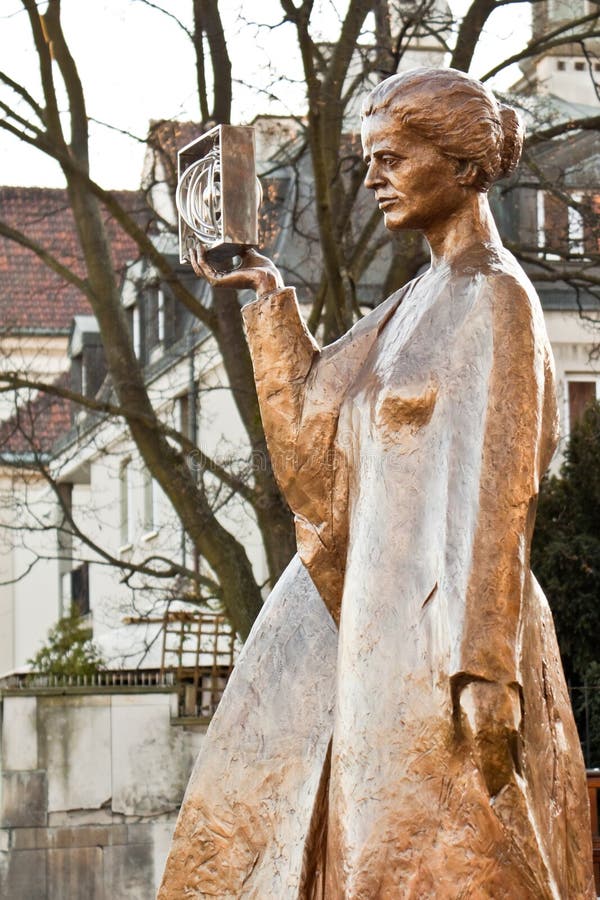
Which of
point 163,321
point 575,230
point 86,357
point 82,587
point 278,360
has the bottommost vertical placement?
point 278,360

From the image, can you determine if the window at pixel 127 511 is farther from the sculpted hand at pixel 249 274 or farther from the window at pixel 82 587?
the sculpted hand at pixel 249 274

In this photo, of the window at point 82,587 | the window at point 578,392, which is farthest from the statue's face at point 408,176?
the window at point 82,587

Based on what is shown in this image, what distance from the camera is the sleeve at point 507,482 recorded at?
449 cm

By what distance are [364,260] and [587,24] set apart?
262cm

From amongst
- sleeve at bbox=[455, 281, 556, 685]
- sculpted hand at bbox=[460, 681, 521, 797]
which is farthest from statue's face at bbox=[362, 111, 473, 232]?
sculpted hand at bbox=[460, 681, 521, 797]

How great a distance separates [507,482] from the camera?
4.63m

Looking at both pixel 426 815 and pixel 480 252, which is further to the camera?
pixel 480 252

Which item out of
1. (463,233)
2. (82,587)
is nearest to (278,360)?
(463,233)

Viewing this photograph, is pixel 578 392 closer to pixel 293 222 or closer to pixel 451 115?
pixel 293 222

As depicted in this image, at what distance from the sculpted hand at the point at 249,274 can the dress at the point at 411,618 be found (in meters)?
0.07

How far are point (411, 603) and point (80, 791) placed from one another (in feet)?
57.0

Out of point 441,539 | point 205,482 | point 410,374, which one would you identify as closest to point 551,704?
point 441,539

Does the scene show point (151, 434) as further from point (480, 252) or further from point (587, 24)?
point (480, 252)

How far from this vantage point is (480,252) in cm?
500
